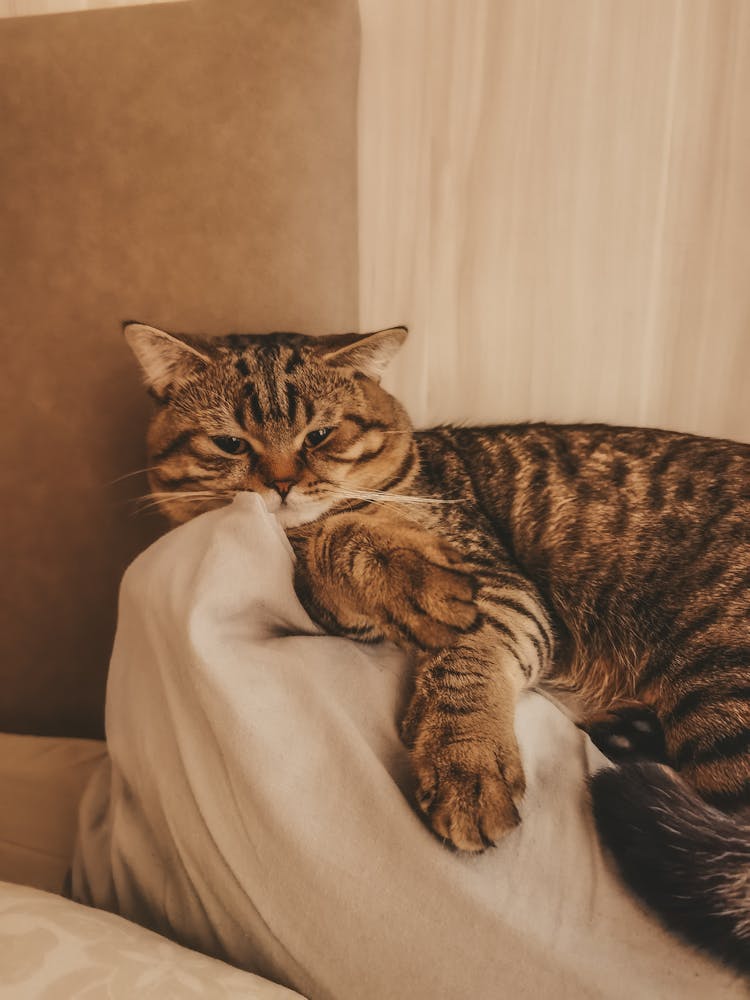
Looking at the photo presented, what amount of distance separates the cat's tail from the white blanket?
0.06 ft

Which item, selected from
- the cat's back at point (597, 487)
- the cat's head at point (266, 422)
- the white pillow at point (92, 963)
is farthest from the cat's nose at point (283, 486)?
the white pillow at point (92, 963)

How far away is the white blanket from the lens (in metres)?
0.51

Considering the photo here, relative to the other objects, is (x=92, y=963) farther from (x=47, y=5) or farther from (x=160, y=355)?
(x=47, y=5)

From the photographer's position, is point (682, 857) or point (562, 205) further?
point (562, 205)

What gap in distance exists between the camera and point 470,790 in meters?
0.58

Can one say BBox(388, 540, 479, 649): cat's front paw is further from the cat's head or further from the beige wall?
the beige wall

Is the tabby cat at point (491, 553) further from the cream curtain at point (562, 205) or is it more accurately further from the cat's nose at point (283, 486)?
the cream curtain at point (562, 205)

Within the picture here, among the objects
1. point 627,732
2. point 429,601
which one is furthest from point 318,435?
point 627,732

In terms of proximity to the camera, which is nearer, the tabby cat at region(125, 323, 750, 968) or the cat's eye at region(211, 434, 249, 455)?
the tabby cat at region(125, 323, 750, 968)

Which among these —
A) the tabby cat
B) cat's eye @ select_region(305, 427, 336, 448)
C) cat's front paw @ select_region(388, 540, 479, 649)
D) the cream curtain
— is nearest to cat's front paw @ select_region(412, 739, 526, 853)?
the tabby cat

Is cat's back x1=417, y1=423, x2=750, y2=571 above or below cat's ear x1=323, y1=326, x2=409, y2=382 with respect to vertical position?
below

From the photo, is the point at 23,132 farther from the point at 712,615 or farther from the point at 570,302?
the point at 712,615

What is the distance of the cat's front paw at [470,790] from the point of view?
0.55m

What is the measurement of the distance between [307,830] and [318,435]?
0.52 metres
